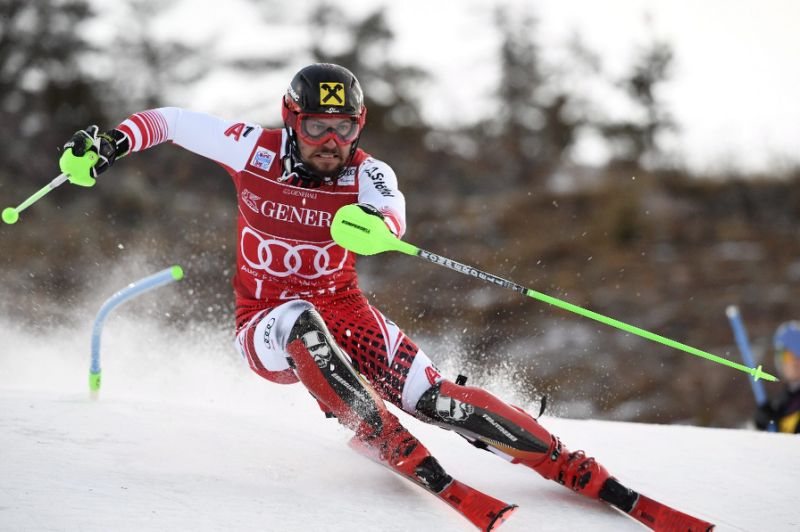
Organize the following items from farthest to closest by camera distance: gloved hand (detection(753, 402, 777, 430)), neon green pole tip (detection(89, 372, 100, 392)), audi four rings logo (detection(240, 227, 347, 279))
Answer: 1. gloved hand (detection(753, 402, 777, 430))
2. neon green pole tip (detection(89, 372, 100, 392))
3. audi four rings logo (detection(240, 227, 347, 279))

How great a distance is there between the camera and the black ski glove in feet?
11.6

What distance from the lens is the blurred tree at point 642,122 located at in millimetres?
20797

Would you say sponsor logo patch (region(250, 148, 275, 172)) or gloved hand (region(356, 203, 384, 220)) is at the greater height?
sponsor logo patch (region(250, 148, 275, 172))

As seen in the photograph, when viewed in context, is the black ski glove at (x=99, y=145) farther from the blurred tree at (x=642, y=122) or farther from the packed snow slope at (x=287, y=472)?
the blurred tree at (x=642, y=122)

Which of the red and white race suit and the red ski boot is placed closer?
the red ski boot

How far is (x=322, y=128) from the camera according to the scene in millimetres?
3625

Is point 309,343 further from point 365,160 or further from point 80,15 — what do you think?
point 80,15

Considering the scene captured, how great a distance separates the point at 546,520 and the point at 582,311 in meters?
0.80

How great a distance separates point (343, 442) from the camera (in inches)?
157

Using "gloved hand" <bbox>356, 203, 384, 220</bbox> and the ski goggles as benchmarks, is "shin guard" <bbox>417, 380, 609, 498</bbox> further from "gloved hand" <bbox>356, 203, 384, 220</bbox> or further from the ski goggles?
the ski goggles

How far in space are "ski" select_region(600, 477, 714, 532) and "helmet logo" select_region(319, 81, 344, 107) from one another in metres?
1.93

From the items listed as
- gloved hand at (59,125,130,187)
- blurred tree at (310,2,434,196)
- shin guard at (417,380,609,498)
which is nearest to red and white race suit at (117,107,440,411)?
gloved hand at (59,125,130,187)

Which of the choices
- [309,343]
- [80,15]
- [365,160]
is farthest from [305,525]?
[80,15]

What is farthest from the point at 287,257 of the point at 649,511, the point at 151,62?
the point at 151,62
